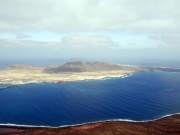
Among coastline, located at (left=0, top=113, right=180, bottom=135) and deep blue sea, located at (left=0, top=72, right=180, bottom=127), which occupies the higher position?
deep blue sea, located at (left=0, top=72, right=180, bottom=127)

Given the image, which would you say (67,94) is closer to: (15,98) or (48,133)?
(15,98)

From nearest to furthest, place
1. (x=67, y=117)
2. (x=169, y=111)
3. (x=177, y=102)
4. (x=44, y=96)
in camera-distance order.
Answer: (x=67, y=117) → (x=169, y=111) → (x=177, y=102) → (x=44, y=96)

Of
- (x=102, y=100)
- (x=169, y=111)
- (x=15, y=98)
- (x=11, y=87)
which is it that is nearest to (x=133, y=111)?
(x=169, y=111)

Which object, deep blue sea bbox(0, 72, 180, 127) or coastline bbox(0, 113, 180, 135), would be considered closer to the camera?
coastline bbox(0, 113, 180, 135)

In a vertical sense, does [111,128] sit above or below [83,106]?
below

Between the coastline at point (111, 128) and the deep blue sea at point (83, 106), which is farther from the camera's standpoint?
the deep blue sea at point (83, 106)

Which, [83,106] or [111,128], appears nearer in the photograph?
[111,128]

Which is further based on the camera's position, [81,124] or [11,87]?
[11,87]

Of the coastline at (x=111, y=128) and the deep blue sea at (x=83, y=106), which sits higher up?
the deep blue sea at (x=83, y=106)
